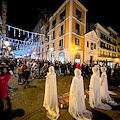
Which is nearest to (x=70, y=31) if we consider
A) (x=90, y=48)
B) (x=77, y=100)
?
(x=90, y=48)

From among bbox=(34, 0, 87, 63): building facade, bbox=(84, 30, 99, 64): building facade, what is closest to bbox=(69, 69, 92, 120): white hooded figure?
bbox=(34, 0, 87, 63): building facade

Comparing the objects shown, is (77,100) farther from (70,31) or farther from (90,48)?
(90,48)

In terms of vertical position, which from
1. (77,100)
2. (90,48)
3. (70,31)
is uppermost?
(70,31)

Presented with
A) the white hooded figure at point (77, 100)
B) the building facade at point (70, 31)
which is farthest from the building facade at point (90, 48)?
the white hooded figure at point (77, 100)

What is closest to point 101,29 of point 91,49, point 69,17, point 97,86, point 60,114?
point 91,49

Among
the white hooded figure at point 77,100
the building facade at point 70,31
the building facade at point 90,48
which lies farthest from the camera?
the building facade at point 90,48

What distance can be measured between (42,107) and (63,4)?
19143mm

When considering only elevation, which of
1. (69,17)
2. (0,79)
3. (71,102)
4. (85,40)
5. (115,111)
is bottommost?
(115,111)

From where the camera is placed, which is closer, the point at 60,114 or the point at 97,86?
the point at 60,114

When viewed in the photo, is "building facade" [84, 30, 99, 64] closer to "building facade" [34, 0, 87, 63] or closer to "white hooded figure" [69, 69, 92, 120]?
"building facade" [34, 0, 87, 63]

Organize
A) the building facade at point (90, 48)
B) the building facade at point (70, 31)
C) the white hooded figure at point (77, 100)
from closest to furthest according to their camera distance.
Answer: the white hooded figure at point (77, 100) < the building facade at point (70, 31) < the building facade at point (90, 48)

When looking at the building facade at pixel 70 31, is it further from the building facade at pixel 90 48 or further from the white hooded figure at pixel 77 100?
the white hooded figure at pixel 77 100

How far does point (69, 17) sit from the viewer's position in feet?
48.5

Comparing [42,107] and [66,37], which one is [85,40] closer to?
[66,37]
